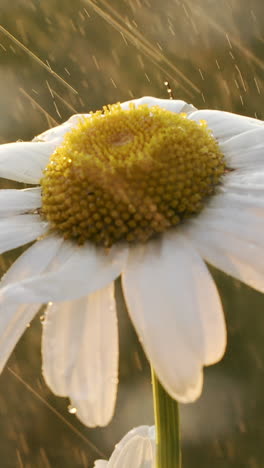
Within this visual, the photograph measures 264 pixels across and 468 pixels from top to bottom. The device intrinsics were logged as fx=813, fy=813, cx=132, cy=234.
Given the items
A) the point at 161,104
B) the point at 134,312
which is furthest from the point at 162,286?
the point at 161,104

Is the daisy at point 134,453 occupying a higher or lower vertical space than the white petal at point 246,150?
lower

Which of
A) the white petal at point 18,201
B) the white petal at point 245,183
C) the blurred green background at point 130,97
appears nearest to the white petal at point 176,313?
the white petal at point 245,183

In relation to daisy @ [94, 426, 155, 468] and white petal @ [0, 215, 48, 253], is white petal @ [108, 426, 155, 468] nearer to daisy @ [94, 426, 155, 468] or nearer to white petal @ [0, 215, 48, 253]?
daisy @ [94, 426, 155, 468]

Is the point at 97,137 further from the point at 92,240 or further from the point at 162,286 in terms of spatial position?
the point at 162,286

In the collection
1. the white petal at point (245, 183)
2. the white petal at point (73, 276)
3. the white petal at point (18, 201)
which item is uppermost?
the white petal at point (18, 201)

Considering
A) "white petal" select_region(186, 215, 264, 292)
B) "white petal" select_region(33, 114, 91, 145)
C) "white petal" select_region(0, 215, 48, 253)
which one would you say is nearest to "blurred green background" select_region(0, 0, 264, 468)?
"white petal" select_region(33, 114, 91, 145)

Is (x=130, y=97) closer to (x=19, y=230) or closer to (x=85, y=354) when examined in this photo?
(x=19, y=230)

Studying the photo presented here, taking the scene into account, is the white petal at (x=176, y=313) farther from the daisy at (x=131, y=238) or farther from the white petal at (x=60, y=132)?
the white petal at (x=60, y=132)
